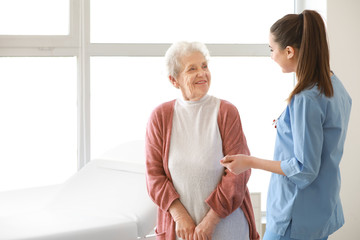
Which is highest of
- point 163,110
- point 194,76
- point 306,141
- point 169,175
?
point 194,76

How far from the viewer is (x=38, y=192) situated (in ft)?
9.02

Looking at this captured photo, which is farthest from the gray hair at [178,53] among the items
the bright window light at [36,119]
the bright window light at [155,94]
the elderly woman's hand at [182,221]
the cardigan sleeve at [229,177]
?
the bright window light at [36,119]

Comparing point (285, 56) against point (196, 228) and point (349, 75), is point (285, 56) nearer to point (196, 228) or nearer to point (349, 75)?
point (196, 228)

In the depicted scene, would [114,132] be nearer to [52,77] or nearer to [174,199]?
[52,77]

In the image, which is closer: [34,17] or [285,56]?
[285,56]

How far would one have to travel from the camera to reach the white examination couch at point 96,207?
2133mm

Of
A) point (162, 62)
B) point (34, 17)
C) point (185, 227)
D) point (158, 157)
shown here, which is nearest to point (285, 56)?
point (158, 157)

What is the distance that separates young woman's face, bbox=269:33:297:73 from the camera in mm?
1769

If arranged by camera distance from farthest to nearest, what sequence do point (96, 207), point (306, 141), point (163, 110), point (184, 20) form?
point (184, 20), point (96, 207), point (163, 110), point (306, 141)

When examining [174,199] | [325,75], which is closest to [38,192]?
[174,199]

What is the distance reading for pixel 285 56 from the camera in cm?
179

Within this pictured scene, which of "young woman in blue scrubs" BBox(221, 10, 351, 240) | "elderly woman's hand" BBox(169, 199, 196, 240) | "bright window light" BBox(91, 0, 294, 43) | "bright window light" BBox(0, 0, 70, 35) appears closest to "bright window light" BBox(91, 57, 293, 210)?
"bright window light" BBox(91, 0, 294, 43)

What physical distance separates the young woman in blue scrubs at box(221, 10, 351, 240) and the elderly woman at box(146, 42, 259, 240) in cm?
15

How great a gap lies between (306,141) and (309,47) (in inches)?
12.9
